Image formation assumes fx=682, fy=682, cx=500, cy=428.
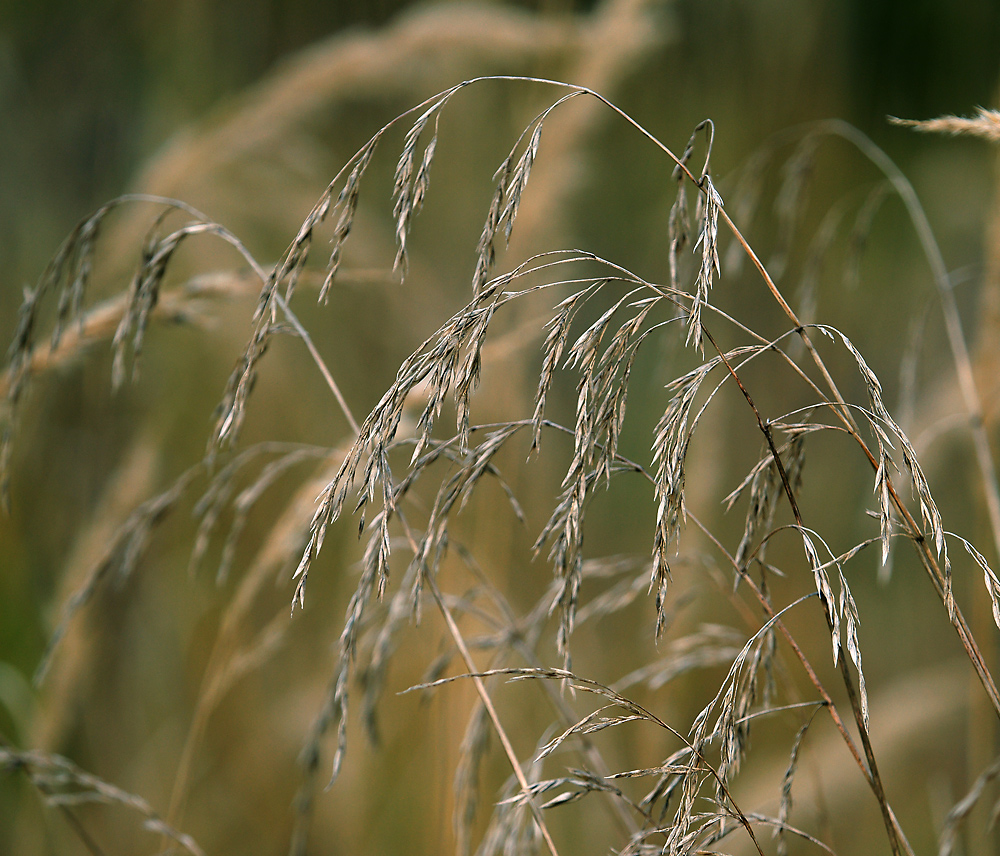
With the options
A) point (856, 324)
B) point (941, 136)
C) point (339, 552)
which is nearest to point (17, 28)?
point (339, 552)

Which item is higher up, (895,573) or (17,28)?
(17,28)

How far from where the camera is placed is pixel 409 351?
1.15 m

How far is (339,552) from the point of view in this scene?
44.3 inches

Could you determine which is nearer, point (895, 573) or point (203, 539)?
point (203, 539)

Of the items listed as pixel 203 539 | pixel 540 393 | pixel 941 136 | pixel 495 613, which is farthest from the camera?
pixel 941 136

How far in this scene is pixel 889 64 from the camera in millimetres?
1263

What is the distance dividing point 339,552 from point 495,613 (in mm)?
301

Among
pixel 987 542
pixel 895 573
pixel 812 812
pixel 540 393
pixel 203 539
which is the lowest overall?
pixel 812 812

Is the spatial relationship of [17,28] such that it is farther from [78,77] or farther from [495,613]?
[495,613]

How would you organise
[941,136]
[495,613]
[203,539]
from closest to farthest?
1. [203,539]
2. [495,613]
3. [941,136]

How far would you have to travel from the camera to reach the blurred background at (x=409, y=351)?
988 mm

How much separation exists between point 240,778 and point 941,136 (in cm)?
A: 164

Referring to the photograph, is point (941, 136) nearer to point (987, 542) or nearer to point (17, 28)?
point (987, 542)

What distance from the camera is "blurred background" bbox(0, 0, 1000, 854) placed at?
38.9 inches
